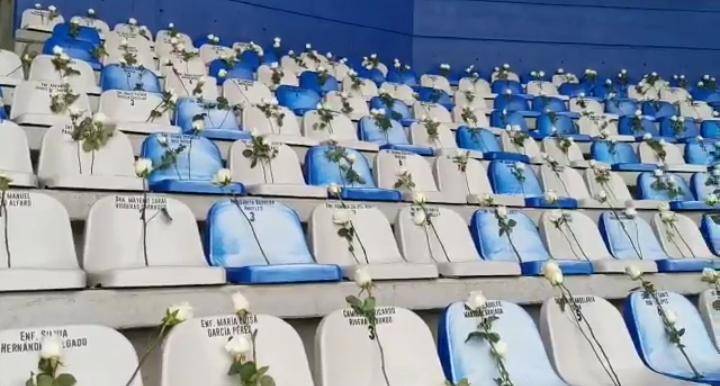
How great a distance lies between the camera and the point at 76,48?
3.54m

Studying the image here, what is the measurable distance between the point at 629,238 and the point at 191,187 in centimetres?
155

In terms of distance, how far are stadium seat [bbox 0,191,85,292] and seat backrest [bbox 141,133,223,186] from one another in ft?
1.70

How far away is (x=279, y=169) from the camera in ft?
7.45

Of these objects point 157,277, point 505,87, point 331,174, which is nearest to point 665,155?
point 505,87

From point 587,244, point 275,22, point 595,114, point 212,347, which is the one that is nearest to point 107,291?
point 212,347

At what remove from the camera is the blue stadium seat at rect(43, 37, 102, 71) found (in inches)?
135

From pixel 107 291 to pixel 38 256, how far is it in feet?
0.61

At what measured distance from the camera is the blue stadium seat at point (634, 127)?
15.1 feet

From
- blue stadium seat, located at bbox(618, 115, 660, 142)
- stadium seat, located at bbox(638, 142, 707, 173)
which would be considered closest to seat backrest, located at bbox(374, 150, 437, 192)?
stadium seat, located at bbox(638, 142, 707, 173)

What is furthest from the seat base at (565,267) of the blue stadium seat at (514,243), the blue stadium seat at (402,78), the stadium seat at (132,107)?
the blue stadium seat at (402,78)

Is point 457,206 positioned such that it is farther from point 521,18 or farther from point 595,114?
point 521,18

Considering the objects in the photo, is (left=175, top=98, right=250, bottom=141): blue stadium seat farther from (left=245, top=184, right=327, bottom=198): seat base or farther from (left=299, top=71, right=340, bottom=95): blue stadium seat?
(left=299, top=71, right=340, bottom=95): blue stadium seat

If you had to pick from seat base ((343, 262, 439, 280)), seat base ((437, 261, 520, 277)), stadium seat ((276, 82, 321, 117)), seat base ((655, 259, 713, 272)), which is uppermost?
stadium seat ((276, 82, 321, 117))

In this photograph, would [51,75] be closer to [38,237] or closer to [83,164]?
[83,164]
